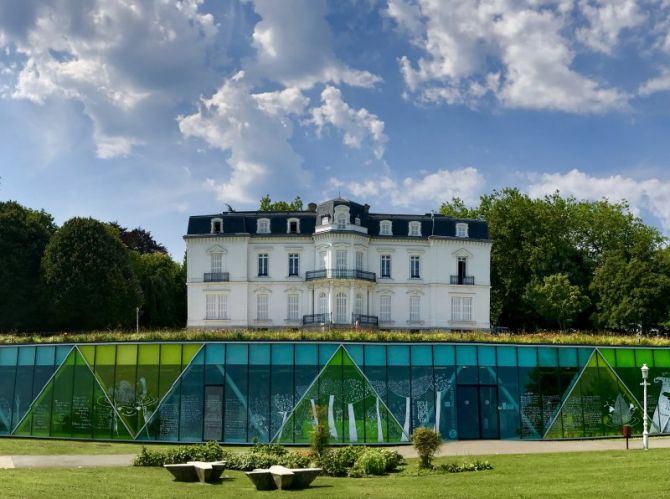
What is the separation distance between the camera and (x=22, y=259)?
197 feet

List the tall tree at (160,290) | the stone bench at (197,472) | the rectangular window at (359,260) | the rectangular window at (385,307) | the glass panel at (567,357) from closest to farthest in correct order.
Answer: the stone bench at (197,472), the glass panel at (567,357), the rectangular window at (359,260), the rectangular window at (385,307), the tall tree at (160,290)

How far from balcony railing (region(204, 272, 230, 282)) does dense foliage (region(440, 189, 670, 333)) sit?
24873 mm

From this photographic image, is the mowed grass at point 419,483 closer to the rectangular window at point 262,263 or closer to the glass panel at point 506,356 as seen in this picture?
the glass panel at point 506,356

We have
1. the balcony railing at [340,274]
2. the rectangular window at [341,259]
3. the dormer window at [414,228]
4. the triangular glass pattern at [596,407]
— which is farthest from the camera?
the dormer window at [414,228]

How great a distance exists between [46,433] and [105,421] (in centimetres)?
306

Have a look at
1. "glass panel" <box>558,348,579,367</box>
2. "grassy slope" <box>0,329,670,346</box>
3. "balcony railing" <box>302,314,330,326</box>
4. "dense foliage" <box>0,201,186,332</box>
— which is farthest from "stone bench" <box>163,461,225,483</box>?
"balcony railing" <box>302,314,330,326</box>

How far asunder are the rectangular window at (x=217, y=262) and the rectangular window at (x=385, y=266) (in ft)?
40.6

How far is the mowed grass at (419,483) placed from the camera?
20.1 meters

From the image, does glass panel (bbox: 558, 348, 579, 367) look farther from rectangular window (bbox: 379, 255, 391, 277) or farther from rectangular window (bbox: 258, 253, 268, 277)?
rectangular window (bbox: 258, 253, 268, 277)

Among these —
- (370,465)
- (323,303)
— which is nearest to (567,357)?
(370,465)

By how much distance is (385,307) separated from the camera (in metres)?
63.3

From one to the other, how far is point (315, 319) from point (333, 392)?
82.5ft

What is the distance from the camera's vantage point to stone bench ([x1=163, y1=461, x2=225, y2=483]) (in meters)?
23.4

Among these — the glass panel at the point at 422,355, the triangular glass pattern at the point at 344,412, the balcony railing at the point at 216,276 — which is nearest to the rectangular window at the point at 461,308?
the balcony railing at the point at 216,276
